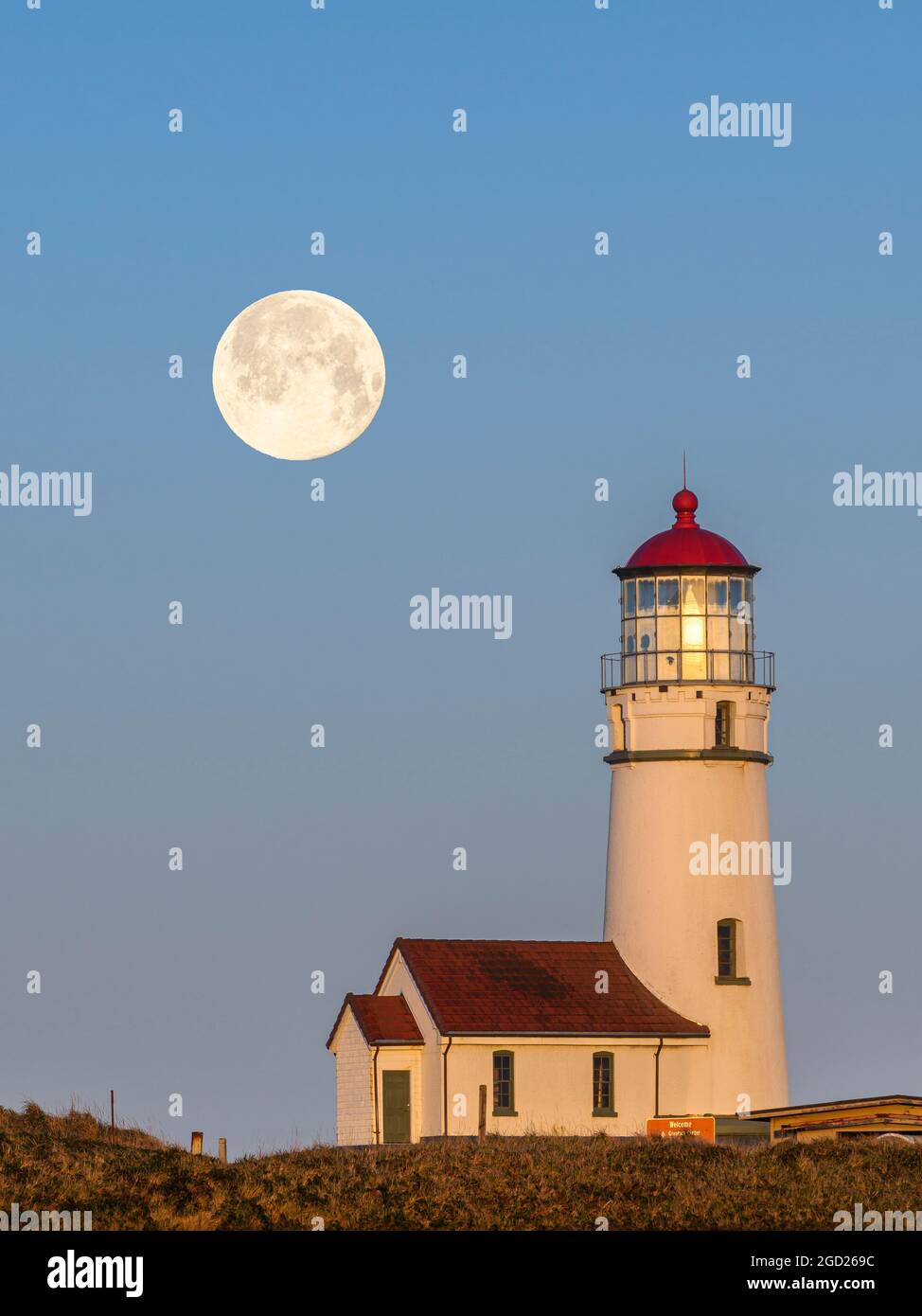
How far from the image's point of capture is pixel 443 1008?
55.5 metres

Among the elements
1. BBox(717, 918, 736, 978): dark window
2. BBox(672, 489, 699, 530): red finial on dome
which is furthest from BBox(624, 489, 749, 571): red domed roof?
BBox(717, 918, 736, 978): dark window

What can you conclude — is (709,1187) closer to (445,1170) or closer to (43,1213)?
(445,1170)

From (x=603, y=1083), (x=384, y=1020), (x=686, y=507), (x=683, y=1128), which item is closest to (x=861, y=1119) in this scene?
(x=683, y=1128)

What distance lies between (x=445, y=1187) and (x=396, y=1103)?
50.7 feet

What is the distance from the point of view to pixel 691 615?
191 feet

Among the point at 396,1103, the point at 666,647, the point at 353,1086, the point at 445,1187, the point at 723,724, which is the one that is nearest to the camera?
the point at 445,1187

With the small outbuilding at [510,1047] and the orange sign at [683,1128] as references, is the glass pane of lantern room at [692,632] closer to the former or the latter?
the small outbuilding at [510,1047]

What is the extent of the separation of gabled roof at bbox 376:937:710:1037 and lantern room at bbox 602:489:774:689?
5685mm

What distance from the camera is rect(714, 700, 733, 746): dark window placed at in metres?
57.6

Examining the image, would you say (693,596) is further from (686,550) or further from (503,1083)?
(503,1083)

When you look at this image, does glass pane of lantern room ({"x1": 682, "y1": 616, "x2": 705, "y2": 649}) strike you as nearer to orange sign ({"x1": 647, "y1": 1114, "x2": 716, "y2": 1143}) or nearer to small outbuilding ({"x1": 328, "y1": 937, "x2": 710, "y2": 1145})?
small outbuilding ({"x1": 328, "y1": 937, "x2": 710, "y2": 1145})

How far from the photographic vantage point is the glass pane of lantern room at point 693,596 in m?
58.3
